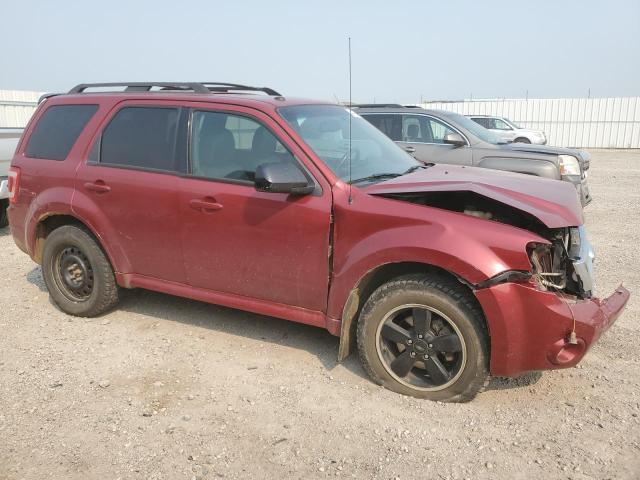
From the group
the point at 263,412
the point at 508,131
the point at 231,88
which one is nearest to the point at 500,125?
the point at 508,131

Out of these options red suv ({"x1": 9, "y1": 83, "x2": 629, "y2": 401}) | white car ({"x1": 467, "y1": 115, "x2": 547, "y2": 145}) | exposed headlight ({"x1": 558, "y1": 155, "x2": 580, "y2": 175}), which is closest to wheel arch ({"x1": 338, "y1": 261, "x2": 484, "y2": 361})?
red suv ({"x1": 9, "y1": 83, "x2": 629, "y2": 401})

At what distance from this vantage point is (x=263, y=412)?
135 inches

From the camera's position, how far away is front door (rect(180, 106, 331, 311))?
12.2 feet

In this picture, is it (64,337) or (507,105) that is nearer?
(64,337)

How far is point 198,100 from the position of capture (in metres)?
4.23

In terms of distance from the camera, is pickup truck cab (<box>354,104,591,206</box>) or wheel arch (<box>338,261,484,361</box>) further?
pickup truck cab (<box>354,104,591,206</box>)

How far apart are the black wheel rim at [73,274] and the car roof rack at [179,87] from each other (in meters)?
1.46

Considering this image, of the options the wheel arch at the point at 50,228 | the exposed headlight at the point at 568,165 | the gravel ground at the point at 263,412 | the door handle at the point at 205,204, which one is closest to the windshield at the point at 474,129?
the exposed headlight at the point at 568,165

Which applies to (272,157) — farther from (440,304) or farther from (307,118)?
(440,304)

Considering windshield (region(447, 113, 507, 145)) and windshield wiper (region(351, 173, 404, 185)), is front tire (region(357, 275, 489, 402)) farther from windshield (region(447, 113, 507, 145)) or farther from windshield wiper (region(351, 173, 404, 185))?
windshield (region(447, 113, 507, 145))

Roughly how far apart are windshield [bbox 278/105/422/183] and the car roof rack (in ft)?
2.01

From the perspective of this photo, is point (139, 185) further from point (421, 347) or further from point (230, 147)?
point (421, 347)

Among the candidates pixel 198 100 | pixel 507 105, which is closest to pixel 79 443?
pixel 198 100

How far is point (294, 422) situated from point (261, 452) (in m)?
0.34
